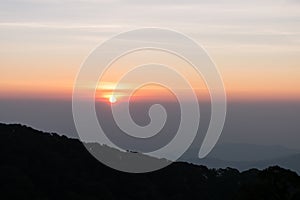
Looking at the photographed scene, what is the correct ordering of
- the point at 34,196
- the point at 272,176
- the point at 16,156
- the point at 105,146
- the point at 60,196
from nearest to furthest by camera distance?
the point at 272,176
the point at 34,196
the point at 60,196
the point at 16,156
the point at 105,146

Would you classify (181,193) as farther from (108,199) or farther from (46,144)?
(46,144)

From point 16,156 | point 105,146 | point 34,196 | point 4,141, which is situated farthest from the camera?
point 105,146

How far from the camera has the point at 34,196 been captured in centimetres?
4472

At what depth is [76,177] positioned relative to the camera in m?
54.9

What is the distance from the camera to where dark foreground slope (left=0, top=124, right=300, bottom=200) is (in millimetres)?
48844

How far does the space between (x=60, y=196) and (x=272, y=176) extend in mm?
23452

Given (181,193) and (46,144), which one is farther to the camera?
(46,144)

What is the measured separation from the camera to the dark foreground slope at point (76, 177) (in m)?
48.8

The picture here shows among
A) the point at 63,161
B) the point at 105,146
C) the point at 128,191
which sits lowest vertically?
the point at 128,191

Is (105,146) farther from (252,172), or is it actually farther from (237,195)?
(237,195)

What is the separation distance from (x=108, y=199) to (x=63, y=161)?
35.7 ft

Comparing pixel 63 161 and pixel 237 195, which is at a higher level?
pixel 63 161

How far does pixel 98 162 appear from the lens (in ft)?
214

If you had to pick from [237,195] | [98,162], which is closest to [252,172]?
[98,162]
